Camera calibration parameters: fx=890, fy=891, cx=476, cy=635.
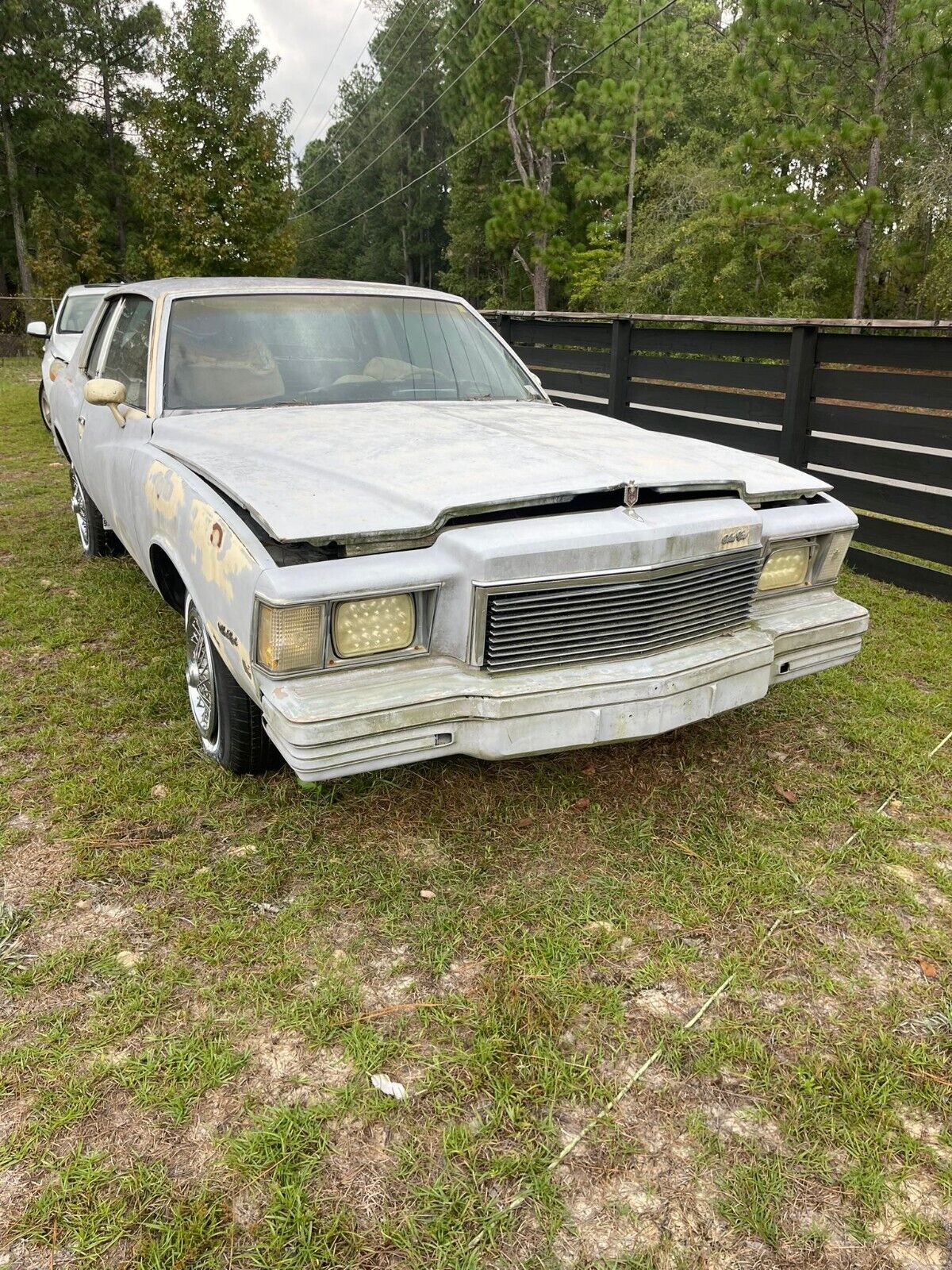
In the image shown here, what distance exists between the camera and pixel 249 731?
298 centimetres

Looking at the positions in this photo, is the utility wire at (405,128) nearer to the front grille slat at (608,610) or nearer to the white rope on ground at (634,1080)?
the front grille slat at (608,610)

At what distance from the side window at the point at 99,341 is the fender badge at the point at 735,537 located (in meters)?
3.68

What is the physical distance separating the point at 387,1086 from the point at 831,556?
2.42 meters

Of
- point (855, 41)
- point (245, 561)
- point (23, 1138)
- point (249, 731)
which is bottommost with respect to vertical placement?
point (23, 1138)

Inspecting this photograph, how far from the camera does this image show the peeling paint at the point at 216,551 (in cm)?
246

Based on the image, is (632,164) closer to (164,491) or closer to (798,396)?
(798,396)

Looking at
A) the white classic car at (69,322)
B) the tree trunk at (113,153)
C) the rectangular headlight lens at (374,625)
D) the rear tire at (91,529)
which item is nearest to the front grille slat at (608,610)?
the rectangular headlight lens at (374,625)

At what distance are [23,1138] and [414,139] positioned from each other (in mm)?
56647

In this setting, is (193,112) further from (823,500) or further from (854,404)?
(823,500)

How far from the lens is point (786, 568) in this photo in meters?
3.26

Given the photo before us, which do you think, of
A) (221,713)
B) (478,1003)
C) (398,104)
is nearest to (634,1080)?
(478,1003)

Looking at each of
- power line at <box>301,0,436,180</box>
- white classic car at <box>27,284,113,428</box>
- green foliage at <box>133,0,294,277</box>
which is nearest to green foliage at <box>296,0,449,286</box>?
power line at <box>301,0,436,180</box>

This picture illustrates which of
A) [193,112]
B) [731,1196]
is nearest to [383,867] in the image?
[731,1196]

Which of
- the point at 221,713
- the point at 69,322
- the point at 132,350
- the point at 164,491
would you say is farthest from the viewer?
the point at 69,322
